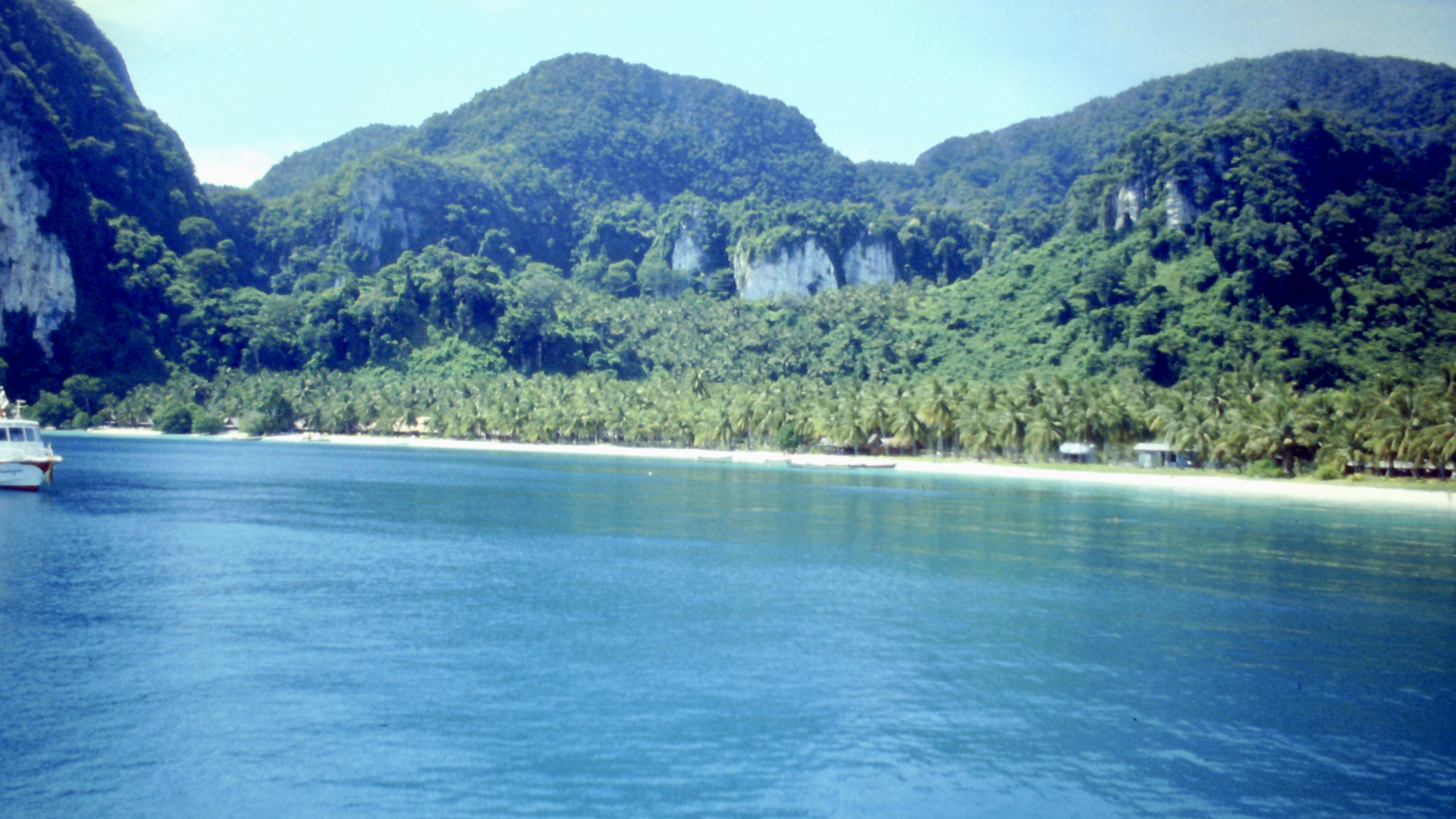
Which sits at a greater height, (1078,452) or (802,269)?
(802,269)

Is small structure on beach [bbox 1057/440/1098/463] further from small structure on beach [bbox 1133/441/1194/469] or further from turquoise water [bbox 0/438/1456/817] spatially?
turquoise water [bbox 0/438/1456/817]

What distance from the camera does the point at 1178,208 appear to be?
13625 cm

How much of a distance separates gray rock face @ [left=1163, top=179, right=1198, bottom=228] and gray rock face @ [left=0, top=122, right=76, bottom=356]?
148447 millimetres

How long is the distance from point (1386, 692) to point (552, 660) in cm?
1827

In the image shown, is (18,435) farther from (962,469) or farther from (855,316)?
(855,316)

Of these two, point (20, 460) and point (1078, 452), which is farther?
point (1078, 452)

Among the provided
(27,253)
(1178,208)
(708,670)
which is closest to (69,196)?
(27,253)

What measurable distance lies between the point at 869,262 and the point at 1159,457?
364 feet

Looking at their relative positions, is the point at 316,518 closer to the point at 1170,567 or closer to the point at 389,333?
the point at 1170,567

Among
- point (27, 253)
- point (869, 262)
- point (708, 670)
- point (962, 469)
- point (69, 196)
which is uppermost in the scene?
point (69, 196)

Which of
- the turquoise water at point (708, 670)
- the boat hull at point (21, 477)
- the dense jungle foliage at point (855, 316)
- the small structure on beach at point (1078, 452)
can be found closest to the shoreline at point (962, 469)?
the dense jungle foliage at point (855, 316)

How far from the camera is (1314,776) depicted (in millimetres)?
18203

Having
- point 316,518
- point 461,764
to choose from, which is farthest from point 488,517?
point 461,764

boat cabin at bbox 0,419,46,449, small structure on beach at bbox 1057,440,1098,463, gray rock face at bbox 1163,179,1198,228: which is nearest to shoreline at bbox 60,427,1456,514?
small structure on beach at bbox 1057,440,1098,463
